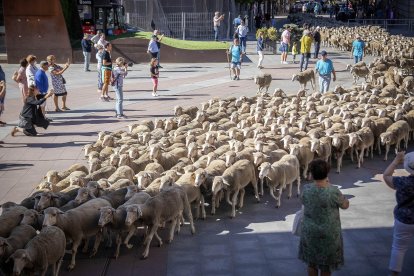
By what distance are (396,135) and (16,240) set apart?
9721mm

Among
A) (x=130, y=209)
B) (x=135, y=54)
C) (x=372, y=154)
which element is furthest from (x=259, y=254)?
(x=135, y=54)

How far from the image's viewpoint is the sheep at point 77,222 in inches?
331

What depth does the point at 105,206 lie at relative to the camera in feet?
29.5

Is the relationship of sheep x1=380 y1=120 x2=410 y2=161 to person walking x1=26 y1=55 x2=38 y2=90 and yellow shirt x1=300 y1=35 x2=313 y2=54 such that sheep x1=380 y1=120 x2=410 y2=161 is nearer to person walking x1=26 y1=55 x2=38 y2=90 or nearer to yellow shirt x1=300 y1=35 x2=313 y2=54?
person walking x1=26 y1=55 x2=38 y2=90

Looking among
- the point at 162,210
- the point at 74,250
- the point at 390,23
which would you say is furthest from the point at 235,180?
the point at 390,23

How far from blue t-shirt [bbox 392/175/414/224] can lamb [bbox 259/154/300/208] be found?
392cm

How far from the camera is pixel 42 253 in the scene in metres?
7.64

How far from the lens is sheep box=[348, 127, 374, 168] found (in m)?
13.4

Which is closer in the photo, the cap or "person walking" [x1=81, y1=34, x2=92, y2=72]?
the cap

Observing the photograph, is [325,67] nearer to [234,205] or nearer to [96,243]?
[234,205]

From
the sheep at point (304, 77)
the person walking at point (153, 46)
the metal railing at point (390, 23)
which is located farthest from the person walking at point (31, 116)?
the metal railing at point (390, 23)

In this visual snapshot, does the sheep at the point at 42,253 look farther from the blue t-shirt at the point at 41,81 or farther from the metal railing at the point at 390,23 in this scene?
Result: the metal railing at the point at 390,23

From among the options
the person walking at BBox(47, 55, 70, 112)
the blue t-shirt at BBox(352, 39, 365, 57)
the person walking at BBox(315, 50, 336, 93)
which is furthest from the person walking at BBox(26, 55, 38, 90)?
the blue t-shirt at BBox(352, 39, 365, 57)

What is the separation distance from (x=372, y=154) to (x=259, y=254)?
21.5 feet
